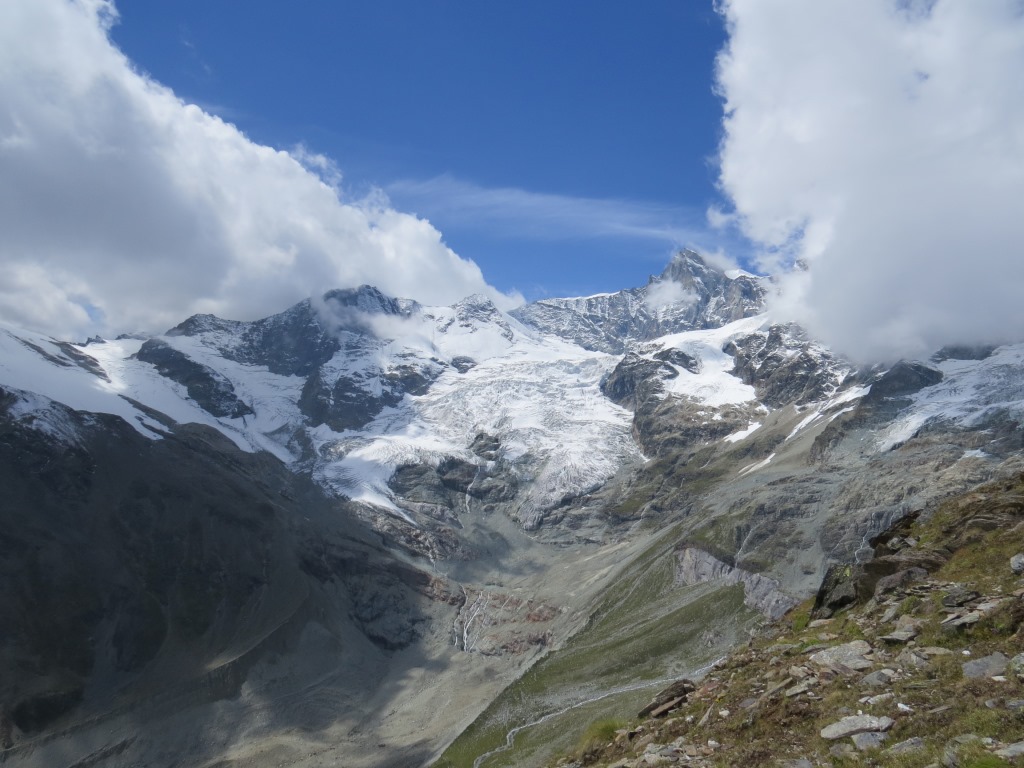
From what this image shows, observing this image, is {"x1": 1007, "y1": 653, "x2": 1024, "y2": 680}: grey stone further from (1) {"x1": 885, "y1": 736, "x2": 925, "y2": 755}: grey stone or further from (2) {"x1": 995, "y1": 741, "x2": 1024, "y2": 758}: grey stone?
(2) {"x1": 995, "y1": 741, "x2": 1024, "y2": 758}: grey stone

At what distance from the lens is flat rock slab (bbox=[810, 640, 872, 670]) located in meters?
17.3

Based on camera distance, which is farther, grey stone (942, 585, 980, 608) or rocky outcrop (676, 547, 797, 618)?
rocky outcrop (676, 547, 797, 618)

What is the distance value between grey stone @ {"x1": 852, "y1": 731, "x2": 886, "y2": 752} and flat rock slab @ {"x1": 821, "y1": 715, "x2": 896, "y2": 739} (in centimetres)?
16

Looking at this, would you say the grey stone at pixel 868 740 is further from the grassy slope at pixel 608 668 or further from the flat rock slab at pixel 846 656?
the grassy slope at pixel 608 668

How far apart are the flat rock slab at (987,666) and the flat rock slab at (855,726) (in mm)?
2073

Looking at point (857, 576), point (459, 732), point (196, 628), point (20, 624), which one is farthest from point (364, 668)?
point (857, 576)

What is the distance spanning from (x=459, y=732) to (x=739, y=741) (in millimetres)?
135196

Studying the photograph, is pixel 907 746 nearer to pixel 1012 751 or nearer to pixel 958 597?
pixel 1012 751

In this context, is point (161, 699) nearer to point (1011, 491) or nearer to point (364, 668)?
point (364, 668)

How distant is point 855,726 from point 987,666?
2.96 metres

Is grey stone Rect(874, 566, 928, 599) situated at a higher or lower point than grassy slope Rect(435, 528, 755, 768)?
higher

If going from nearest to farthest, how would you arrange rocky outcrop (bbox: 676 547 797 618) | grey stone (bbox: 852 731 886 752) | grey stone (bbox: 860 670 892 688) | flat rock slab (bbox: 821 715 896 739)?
1. grey stone (bbox: 852 731 886 752)
2. flat rock slab (bbox: 821 715 896 739)
3. grey stone (bbox: 860 670 892 688)
4. rocky outcrop (bbox: 676 547 797 618)

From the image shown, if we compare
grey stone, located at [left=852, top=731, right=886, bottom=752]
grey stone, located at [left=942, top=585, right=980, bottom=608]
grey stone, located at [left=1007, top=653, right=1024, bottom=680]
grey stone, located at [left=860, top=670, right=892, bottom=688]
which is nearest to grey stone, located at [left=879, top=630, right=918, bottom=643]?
grey stone, located at [left=942, top=585, right=980, bottom=608]

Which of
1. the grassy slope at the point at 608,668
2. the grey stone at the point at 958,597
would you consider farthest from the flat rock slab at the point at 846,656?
the grassy slope at the point at 608,668
